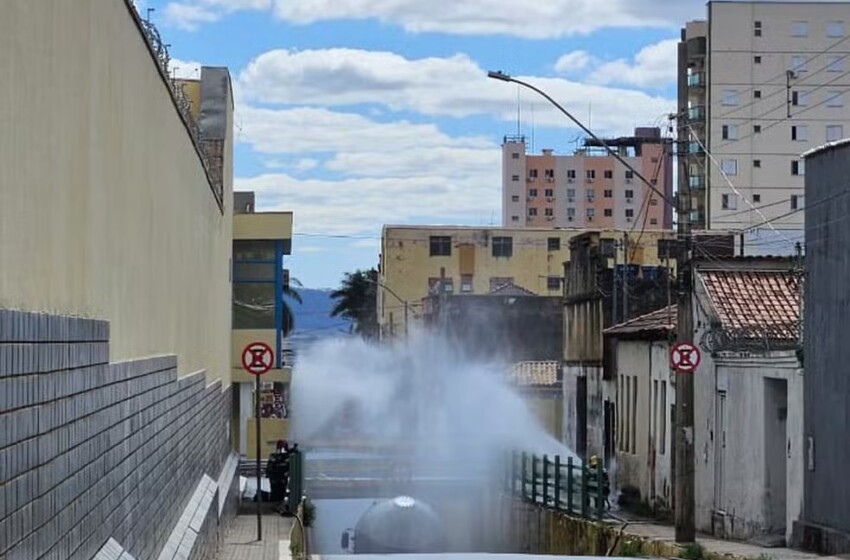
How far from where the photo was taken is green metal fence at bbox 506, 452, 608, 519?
33.0 metres

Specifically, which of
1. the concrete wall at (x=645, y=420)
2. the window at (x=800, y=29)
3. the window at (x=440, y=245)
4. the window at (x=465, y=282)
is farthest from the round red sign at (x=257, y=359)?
the window at (x=440, y=245)

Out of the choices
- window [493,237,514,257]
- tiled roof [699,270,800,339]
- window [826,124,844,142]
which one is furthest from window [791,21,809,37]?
tiled roof [699,270,800,339]

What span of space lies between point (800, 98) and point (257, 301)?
206ft

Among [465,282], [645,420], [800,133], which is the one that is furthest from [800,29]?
[645,420]

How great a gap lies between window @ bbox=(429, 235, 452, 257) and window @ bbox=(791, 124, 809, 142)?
2185 centimetres

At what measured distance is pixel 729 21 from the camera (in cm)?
9500

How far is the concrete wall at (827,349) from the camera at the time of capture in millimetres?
25172

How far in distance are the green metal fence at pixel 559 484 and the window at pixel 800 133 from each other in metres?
59.4

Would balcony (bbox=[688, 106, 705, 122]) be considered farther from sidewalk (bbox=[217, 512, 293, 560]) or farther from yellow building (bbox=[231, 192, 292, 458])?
sidewalk (bbox=[217, 512, 293, 560])

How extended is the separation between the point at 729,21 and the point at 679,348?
238ft

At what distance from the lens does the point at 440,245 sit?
339 ft

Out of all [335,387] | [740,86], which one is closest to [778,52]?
[740,86]

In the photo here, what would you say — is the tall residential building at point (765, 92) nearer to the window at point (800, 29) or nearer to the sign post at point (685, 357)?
the window at point (800, 29)

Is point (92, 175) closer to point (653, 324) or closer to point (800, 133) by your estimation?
point (653, 324)
